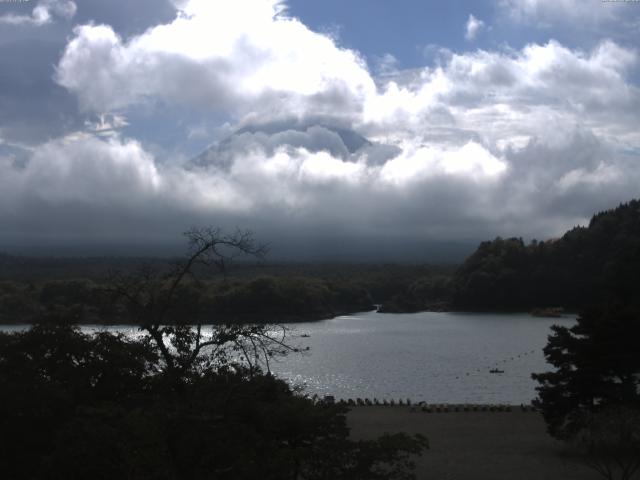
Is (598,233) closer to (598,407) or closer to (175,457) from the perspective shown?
(598,407)

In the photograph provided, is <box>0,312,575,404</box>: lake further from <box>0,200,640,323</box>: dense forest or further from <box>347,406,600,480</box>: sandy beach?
A: <box>0,200,640,323</box>: dense forest

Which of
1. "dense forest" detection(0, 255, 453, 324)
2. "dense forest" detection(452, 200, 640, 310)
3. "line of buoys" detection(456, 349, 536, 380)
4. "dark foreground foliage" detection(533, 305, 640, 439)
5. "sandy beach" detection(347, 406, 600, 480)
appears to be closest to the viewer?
"sandy beach" detection(347, 406, 600, 480)

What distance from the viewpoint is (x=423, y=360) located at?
4309 centimetres

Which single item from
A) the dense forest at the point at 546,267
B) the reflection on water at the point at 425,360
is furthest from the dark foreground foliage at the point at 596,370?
the dense forest at the point at 546,267

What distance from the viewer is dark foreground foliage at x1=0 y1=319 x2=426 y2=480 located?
7379mm

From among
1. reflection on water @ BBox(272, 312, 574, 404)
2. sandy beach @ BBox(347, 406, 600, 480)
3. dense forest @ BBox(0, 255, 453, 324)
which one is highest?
dense forest @ BBox(0, 255, 453, 324)

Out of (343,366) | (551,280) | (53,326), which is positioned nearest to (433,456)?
(53,326)

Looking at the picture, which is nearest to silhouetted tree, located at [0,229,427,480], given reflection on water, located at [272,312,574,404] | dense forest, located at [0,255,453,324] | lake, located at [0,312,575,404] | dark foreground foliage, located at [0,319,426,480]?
dark foreground foliage, located at [0,319,426,480]

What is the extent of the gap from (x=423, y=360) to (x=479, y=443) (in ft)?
78.6

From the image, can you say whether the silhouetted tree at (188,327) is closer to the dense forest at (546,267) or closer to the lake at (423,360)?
the lake at (423,360)

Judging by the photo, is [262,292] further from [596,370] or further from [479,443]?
[596,370]

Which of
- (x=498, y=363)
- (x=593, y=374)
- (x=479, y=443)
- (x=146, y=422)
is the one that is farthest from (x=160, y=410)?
(x=498, y=363)

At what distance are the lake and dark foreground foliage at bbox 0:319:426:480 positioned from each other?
30.2 feet

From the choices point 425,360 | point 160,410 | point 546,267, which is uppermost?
point 546,267
